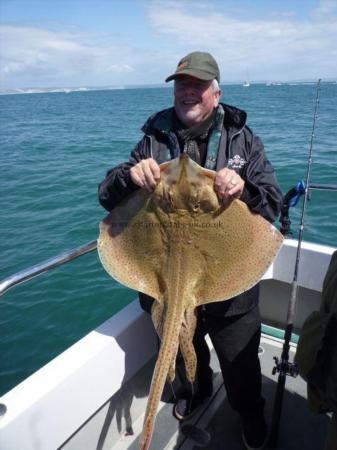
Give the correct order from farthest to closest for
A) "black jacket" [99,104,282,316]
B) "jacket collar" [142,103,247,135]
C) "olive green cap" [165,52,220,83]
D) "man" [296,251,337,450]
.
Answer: "jacket collar" [142,103,247,135] → "olive green cap" [165,52,220,83] → "black jacket" [99,104,282,316] → "man" [296,251,337,450]

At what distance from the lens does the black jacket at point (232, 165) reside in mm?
2504

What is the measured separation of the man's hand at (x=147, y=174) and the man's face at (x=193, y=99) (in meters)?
0.77

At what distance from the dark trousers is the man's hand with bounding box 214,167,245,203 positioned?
105 centimetres

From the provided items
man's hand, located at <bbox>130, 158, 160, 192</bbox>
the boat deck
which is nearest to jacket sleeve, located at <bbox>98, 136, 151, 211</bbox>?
man's hand, located at <bbox>130, 158, 160, 192</bbox>

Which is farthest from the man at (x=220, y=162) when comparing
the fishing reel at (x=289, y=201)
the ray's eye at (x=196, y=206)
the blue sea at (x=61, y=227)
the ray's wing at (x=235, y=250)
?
the blue sea at (x=61, y=227)

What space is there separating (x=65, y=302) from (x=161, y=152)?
5.43 meters

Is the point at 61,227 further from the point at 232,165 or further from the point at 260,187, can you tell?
the point at 260,187

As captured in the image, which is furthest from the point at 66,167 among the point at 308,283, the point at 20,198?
the point at 308,283

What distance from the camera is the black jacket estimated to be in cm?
250

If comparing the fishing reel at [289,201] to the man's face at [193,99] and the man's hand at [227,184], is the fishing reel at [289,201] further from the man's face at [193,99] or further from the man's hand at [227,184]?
the man's hand at [227,184]

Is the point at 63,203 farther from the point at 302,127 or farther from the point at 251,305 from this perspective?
the point at 302,127

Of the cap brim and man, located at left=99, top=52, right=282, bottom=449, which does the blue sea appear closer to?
man, located at left=99, top=52, right=282, bottom=449

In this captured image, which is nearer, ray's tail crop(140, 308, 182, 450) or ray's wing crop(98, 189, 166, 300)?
ray's tail crop(140, 308, 182, 450)

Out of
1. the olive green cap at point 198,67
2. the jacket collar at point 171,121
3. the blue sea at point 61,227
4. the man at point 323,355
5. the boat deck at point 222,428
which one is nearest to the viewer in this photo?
the man at point 323,355
